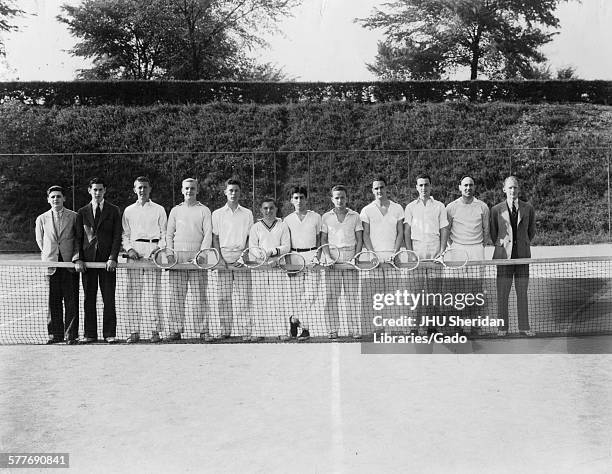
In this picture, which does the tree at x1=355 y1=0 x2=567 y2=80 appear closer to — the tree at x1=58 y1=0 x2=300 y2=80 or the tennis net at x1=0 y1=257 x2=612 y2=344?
the tree at x1=58 y1=0 x2=300 y2=80

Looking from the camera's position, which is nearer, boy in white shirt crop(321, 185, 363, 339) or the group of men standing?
boy in white shirt crop(321, 185, 363, 339)

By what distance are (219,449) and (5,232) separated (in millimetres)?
18016

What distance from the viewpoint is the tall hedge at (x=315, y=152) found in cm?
2091

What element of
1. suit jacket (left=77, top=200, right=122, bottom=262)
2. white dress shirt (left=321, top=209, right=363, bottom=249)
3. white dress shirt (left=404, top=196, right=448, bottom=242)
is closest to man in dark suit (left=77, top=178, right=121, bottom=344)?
suit jacket (left=77, top=200, right=122, bottom=262)

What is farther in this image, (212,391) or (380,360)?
(380,360)

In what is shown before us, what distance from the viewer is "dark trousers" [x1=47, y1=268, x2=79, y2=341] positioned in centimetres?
748

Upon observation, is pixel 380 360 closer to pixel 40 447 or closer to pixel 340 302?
pixel 340 302

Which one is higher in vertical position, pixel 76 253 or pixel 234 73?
pixel 234 73

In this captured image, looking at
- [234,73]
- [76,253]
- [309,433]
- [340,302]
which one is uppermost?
[234,73]

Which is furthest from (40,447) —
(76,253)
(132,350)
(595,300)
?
(595,300)

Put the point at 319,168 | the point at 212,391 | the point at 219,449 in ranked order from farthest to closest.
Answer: the point at 319,168 → the point at 212,391 → the point at 219,449

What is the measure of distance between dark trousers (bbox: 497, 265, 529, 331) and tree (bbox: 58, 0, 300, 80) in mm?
18844

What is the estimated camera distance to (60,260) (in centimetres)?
757

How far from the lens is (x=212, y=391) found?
5625mm
